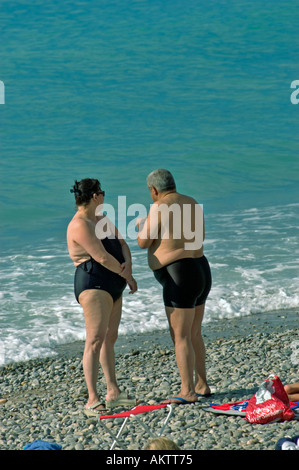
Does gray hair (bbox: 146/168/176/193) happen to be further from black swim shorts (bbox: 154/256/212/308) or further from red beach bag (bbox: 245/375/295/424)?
red beach bag (bbox: 245/375/295/424)

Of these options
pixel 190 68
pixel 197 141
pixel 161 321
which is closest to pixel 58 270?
pixel 161 321

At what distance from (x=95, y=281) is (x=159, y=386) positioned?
4.43 ft

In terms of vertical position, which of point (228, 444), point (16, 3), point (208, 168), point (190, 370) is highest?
point (16, 3)

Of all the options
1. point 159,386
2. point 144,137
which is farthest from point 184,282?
point 144,137

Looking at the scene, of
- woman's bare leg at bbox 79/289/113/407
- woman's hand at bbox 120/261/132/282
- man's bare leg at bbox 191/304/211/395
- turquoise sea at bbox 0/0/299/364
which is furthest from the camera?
turquoise sea at bbox 0/0/299/364

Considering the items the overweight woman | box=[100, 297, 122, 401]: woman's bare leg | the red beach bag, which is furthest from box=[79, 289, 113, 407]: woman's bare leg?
the red beach bag

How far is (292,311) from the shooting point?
9.02 meters

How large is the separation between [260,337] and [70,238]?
3122mm

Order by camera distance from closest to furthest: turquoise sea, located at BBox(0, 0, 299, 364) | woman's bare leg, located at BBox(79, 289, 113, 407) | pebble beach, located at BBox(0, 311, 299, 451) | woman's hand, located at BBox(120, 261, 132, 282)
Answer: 1. pebble beach, located at BBox(0, 311, 299, 451)
2. woman's bare leg, located at BBox(79, 289, 113, 407)
3. woman's hand, located at BBox(120, 261, 132, 282)
4. turquoise sea, located at BBox(0, 0, 299, 364)

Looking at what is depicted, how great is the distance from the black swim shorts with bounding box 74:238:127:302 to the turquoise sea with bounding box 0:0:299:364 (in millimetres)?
2635

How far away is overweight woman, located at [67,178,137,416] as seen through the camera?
17.9 feet

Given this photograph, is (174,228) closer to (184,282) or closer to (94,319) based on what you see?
(184,282)

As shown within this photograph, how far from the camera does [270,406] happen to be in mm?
5031

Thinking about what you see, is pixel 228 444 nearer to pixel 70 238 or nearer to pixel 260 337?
pixel 70 238
